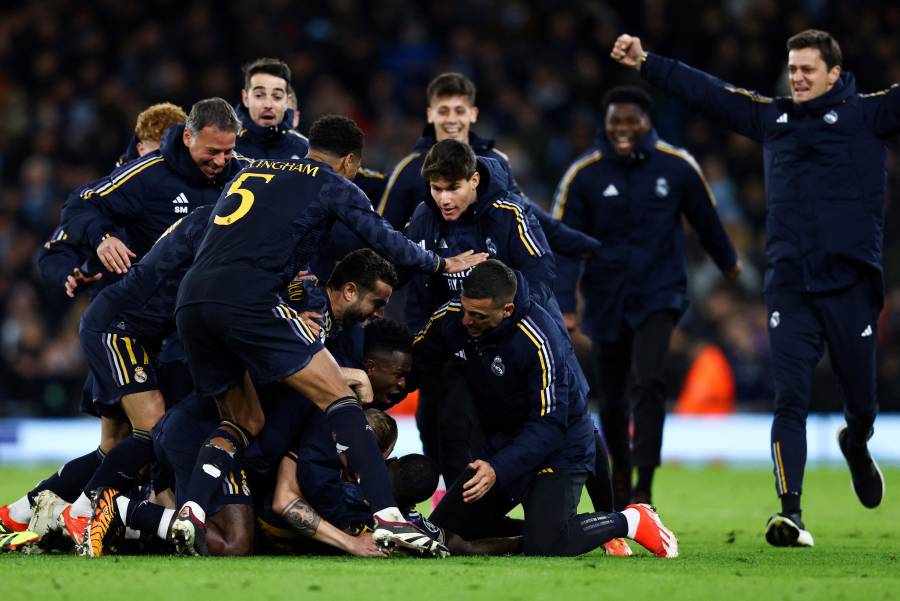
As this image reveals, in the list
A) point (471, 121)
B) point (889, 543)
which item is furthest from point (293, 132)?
point (889, 543)

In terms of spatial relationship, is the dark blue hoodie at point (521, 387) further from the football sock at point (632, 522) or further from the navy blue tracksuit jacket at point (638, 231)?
the navy blue tracksuit jacket at point (638, 231)

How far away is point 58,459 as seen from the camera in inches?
570

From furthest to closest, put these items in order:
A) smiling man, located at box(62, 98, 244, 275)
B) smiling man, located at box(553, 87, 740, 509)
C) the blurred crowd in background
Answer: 1. the blurred crowd in background
2. smiling man, located at box(553, 87, 740, 509)
3. smiling man, located at box(62, 98, 244, 275)

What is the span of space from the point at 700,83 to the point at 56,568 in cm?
428

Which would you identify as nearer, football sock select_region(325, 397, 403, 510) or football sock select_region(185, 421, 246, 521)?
football sock select_region(325, 397, 403, 510)

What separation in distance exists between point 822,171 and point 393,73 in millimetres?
10922

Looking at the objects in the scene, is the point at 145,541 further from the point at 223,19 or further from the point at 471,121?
the point at 223,19

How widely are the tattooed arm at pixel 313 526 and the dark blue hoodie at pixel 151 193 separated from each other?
1.81 metres

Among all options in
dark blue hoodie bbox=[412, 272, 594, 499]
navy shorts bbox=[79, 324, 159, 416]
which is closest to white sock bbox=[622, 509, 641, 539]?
dark blue hoodie bbox=[412, 272, 594, 499]

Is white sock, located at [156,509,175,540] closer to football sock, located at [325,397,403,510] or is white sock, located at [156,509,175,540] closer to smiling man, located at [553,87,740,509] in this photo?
football sock, located at [325,397,403,510]

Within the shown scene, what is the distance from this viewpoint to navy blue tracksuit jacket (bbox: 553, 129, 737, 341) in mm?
9523

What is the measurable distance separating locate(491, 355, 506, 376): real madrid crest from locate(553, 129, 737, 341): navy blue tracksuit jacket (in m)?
2.32

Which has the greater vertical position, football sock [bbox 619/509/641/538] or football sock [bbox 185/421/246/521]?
football sock [bbox 185/421/246/521]

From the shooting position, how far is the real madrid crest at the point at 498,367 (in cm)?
721
